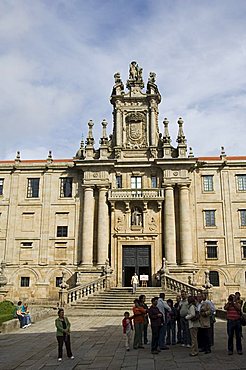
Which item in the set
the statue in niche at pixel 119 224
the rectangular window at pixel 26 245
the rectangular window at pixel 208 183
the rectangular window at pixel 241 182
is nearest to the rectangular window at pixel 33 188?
the rectangular window at pixel 26 245

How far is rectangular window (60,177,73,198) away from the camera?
37.6 meters

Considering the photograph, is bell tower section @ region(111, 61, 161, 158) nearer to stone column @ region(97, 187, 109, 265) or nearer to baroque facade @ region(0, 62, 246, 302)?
baroque facade @ region(0, 62, 246, 302)

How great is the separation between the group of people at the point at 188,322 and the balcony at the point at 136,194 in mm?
21113

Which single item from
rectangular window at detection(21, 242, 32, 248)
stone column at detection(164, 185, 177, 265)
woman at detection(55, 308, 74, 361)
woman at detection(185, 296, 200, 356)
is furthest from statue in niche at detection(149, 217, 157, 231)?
woman at detection(55, 308, 74, 361)

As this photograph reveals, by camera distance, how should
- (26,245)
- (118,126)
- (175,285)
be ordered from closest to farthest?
(175,285), (26,245), (118,126)

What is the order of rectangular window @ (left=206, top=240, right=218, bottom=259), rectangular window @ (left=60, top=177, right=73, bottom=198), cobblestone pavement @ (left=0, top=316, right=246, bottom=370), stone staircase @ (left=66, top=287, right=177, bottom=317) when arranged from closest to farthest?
cobblestone pavement @ (left=0, top=316, right=246, bottom=370), stone staircase @ (left=66, top=287, right=177, bottom=317), rectangular window @ (left=206, top=240, right=218, bottom=259), rectangular window @ (left=60, top=177, right=73, bottom=198)

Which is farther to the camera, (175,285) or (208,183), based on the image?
(208,183)

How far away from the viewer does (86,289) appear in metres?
29.9

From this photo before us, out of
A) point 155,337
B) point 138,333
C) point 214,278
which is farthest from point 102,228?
point 155,337

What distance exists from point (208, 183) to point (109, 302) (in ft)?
50.5

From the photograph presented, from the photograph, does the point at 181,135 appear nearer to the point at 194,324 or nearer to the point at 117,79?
the point at 117,79

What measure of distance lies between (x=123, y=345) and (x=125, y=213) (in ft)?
71.1

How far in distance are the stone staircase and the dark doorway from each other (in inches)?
167

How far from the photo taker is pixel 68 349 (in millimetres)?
12508
